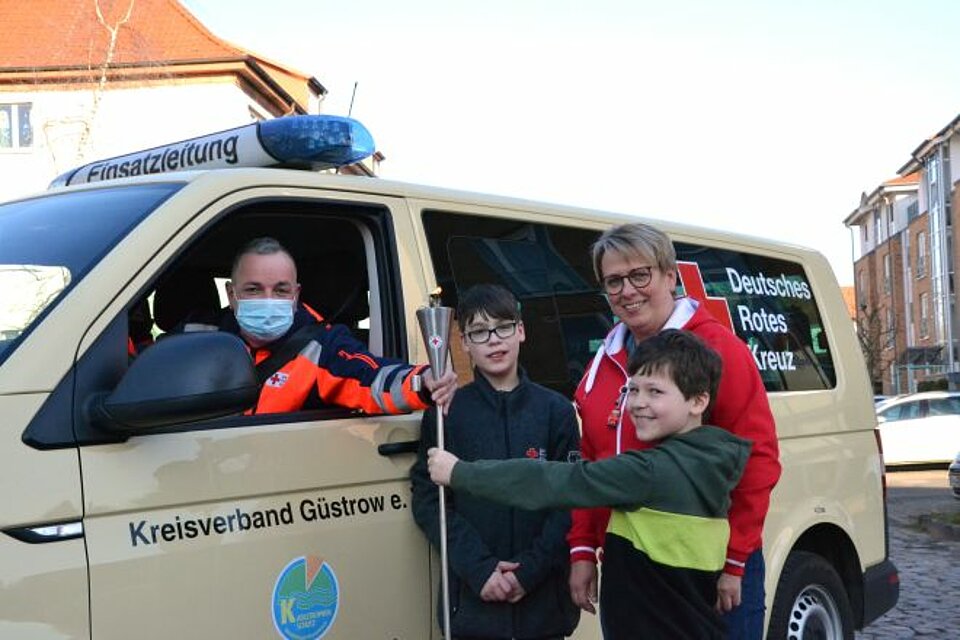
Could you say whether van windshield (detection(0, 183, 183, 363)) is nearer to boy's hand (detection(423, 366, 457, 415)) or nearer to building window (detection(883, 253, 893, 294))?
boy's hand (detection(423, 366, 457, 415))

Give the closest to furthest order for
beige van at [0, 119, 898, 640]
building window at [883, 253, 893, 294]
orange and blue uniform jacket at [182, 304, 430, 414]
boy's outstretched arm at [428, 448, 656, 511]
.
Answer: beige van at [0, 119, 898, 640], boy's outstretched arm at [428, 448, 656, 511], orange and blue uniform jacket at [182, 304, 430, 414], building window at [883, 253, 893, 294]

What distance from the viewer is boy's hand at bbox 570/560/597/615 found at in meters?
3.09

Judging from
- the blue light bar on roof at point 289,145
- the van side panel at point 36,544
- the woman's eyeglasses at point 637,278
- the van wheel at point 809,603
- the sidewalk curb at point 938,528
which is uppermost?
the blue light bar on roof at point 289,145

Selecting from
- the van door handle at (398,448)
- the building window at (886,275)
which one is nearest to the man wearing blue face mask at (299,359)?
the van door handle at (398,448)

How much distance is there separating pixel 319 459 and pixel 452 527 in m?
0.46

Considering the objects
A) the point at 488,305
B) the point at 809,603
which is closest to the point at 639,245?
the point at 488,305

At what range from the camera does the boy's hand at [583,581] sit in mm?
3094

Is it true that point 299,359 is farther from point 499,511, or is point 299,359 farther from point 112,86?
point 112,86

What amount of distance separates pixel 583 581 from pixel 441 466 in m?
0.63

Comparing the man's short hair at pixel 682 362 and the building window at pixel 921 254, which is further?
the building window at pixel 921 254

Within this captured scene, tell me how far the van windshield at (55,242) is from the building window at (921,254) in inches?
2074

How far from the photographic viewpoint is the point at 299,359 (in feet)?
10.1

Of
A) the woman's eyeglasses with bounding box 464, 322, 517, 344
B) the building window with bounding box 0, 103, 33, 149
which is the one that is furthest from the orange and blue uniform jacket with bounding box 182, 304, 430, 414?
the building window with bounding box 0, 103, 33, 149

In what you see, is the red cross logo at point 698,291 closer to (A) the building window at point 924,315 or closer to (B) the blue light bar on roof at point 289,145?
(B) the blue light bar on roof at point 289,145
